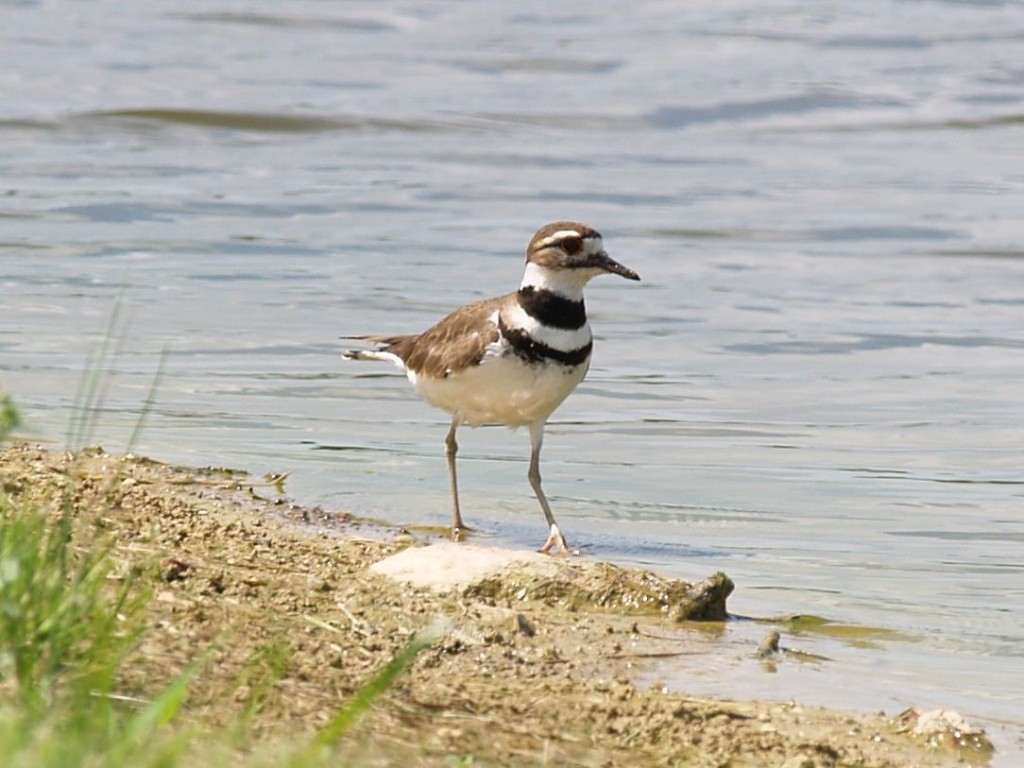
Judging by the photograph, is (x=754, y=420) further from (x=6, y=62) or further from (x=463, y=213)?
(x=6, y=62)

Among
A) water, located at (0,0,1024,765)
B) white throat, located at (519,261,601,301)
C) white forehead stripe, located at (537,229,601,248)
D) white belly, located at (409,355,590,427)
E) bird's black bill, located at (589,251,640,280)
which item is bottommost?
water, located at (0,0,1024,765)

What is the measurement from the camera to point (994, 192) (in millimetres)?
16875

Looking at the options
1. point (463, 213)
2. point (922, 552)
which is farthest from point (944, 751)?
point (463, 213)

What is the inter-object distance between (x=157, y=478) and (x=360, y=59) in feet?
56.2

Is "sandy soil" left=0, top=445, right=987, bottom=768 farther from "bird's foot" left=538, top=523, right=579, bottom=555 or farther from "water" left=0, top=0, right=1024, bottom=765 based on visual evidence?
"bird's foot" left=538, top=523, right=579, bottom=555

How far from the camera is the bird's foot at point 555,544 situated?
7.12 m

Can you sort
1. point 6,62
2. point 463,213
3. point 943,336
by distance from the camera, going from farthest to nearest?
point 6,62 → point 463,213 → point 943,336

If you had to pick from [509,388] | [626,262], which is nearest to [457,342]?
[509,388]

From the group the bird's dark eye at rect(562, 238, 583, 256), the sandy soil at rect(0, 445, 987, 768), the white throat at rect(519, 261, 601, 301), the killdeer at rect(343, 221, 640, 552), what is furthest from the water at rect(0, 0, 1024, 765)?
the bird's dark eye at rect(562, 238, 583, 256)

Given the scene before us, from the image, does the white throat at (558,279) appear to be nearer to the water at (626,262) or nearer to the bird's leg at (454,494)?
the bird's leg at (454,494)

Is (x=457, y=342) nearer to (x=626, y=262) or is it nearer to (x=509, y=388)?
(x=509, y=388)

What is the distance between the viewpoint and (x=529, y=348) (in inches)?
288

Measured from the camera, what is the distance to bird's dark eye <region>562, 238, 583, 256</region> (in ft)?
24.9

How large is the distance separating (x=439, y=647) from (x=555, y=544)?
2.40 metres
